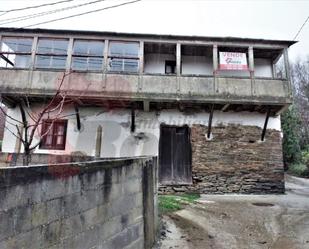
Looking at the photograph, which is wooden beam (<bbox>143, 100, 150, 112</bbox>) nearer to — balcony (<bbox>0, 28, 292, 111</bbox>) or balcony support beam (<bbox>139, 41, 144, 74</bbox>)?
balcony (<bbox>0, 28, 292, 111</bbox>)

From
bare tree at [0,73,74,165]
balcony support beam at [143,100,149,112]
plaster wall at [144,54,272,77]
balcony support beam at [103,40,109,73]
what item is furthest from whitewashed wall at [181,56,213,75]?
bare tree at [0,73,74,165]

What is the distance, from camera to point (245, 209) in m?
8.66

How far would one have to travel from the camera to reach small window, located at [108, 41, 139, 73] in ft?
39.1

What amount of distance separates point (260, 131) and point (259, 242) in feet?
24.0

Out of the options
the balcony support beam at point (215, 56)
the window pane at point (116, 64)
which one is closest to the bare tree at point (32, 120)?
the window pane at point (116, 64)

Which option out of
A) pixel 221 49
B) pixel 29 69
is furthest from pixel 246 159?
pixel 29 69

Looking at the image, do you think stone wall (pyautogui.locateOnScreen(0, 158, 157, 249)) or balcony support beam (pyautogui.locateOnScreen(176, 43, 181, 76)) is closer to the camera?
stone wall (pyautogui.locateOnScreen(0, 158, 157, 249))

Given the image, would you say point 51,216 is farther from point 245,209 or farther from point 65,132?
point 65,132

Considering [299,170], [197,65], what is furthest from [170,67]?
[299,170]

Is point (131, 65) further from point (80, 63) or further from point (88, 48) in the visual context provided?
point (80, 63)

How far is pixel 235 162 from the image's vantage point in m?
12.1

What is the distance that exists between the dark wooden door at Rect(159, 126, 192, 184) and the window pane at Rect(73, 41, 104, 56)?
3961 mm

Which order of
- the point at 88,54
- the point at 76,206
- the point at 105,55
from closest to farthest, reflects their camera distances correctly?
the point at 76,206 < the point at 105,55 < the point at 88,54

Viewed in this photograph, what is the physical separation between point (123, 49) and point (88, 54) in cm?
138
